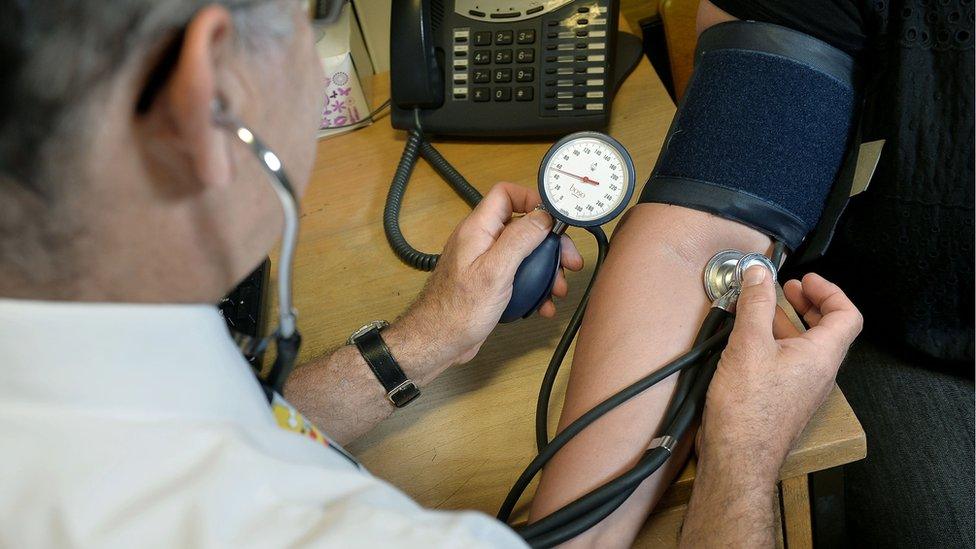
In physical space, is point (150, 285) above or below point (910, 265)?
above

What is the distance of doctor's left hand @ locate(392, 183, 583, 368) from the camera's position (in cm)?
83

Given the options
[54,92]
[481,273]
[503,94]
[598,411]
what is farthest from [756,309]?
[54,92]

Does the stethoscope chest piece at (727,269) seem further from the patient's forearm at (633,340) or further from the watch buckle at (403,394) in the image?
the watch buckle at (403,394)

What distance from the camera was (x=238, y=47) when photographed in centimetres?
47

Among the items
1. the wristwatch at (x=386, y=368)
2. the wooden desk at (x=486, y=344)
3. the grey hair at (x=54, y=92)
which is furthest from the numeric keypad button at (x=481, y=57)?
the grey hair at (x=54, y=92)

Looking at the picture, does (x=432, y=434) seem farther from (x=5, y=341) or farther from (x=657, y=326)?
(x=5, y=341)

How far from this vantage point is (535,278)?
836 millimetres

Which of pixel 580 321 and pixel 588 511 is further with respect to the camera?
pixel 580 321

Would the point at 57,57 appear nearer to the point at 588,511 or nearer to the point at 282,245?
the point at 282,245

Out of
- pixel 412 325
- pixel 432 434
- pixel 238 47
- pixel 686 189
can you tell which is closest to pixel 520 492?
pixel 432 434

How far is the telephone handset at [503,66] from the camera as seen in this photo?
1.05 meters

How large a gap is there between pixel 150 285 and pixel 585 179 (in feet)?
1.62

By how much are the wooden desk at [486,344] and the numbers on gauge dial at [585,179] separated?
120 millimetres

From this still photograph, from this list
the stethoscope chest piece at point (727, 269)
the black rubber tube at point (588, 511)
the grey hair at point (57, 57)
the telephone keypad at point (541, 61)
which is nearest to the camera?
the grey hair at point (57, 57)
